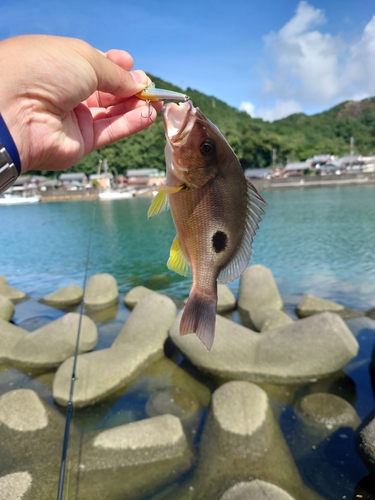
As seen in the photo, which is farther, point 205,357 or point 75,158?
point 205,357

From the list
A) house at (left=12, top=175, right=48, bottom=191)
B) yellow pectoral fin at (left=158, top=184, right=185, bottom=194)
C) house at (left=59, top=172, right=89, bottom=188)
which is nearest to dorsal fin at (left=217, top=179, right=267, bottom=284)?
yellow pectoral fin at (left=158, top=184, right=185, bottom=194)

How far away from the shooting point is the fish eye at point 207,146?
6.28 ft

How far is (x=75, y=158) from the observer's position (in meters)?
2.61

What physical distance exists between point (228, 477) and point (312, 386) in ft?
8.14

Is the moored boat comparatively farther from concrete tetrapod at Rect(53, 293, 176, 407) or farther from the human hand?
the human hand

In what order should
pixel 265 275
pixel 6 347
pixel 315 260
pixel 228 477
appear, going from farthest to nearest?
1. pixel 315 260
2. pixel 265 275
3. pixel 6 347
4. pixel 228 477

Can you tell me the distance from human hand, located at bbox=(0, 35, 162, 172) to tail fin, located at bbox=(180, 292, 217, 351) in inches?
47.3

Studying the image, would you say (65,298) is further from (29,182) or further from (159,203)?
(29,182)

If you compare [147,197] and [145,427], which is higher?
[145,427]

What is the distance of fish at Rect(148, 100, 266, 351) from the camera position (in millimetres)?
1914

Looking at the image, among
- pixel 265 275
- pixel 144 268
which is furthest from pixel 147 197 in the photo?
pixel 265 275

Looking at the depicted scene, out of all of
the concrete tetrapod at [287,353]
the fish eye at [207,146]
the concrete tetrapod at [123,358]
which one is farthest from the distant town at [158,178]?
the fish eye at [207,146]

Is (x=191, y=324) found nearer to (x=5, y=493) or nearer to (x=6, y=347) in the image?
(x=5, y=493)

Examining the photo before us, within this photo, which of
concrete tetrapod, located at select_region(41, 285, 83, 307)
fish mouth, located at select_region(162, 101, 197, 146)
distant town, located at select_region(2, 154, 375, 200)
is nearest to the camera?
fish mouth, located at select_region(162, 101, 197, 146)
